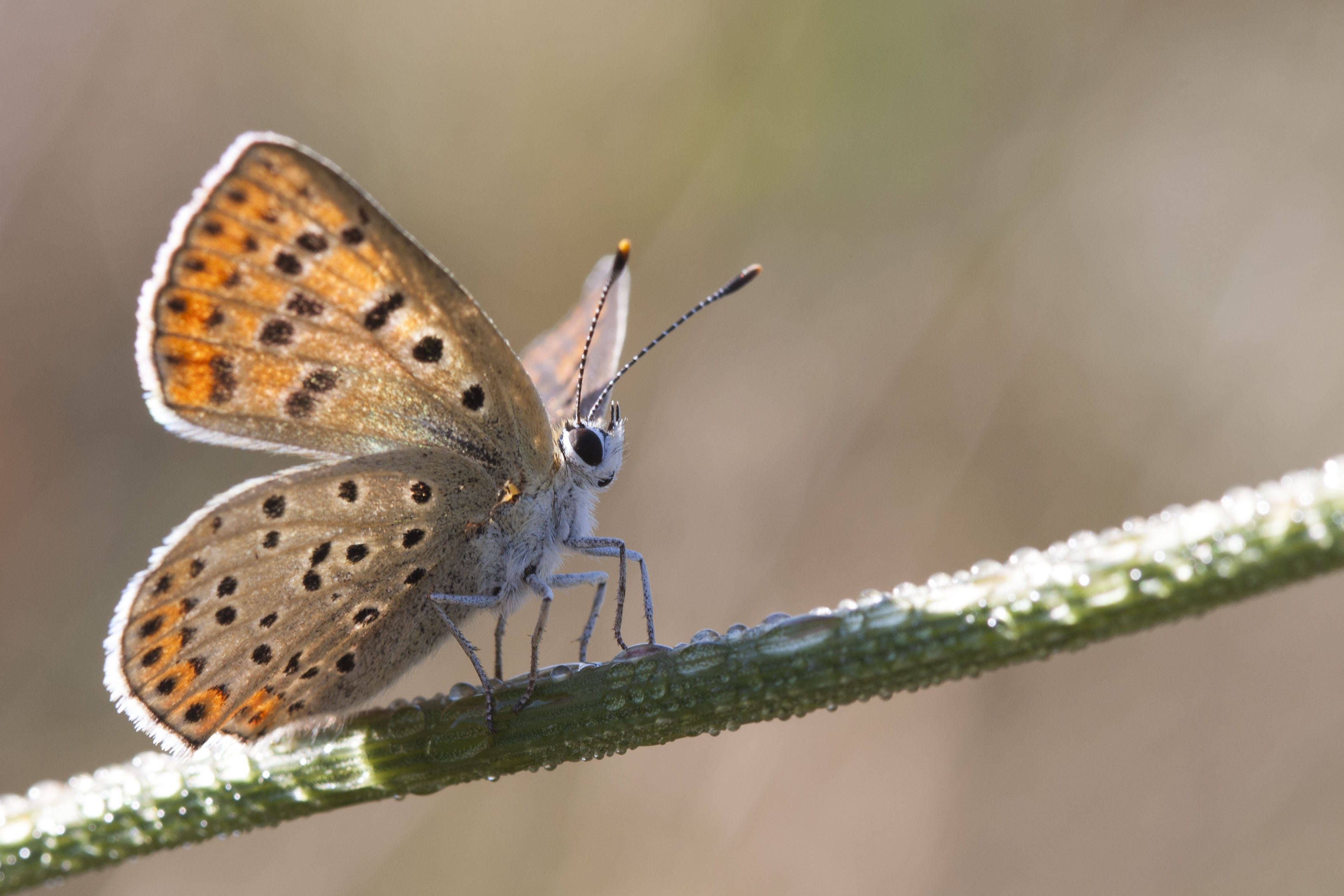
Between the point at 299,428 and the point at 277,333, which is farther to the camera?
the point at 299,428

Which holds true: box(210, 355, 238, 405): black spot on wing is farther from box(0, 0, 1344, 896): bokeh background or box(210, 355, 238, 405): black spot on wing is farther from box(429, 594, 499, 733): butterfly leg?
box(0, 0, 1344, 896): bokeh background

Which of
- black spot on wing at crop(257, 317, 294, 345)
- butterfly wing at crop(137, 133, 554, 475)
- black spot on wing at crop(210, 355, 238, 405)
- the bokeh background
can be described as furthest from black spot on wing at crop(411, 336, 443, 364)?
the bokeh background

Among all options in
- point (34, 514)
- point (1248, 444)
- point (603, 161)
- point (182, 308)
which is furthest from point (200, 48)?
point (1248, 444)

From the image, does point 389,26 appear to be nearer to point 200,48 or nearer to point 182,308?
point 200,48

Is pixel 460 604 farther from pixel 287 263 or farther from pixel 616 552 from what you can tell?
pixel 287 263

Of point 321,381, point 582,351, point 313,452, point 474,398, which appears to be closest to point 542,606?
point 474,398

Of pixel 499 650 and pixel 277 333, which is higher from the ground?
pixel 277 333

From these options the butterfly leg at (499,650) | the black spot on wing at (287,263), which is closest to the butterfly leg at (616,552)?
the butterfly leg at (499,650)
